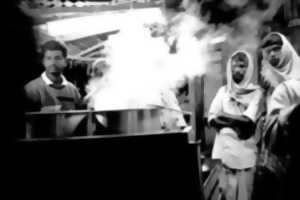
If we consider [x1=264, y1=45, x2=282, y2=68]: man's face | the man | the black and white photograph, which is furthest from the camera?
the man

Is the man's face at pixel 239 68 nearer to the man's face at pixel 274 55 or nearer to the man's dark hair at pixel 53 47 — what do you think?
the man's face at pixel 274 55

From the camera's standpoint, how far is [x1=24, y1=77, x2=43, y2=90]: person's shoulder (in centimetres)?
426

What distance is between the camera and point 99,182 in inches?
131

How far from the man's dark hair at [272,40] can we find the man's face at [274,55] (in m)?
0.04

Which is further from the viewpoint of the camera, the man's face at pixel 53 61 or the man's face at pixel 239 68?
the man's face at pixel 53 61

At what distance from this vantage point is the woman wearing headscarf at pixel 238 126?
12.9 feet

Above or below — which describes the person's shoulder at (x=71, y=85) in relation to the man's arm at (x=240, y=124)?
above

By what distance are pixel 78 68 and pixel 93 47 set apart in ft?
1.13

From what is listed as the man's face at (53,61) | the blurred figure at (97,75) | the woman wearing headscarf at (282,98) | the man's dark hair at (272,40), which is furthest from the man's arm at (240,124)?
the man's face at (53,61)

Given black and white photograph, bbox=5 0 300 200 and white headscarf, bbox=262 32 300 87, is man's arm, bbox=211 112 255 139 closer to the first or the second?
black and white photograph, bbox=5 0 300 200

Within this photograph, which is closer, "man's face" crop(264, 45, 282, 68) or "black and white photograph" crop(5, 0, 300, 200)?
"black and white photograph" crop(5, 0, 300, 200)

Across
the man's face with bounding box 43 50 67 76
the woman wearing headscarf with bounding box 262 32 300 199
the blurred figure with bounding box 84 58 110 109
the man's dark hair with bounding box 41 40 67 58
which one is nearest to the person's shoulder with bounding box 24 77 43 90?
the man's face with bounding box 43 50 67 76

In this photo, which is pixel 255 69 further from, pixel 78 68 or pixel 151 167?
pixel 78 68

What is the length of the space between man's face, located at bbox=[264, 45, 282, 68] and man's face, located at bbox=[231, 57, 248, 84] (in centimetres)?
26
